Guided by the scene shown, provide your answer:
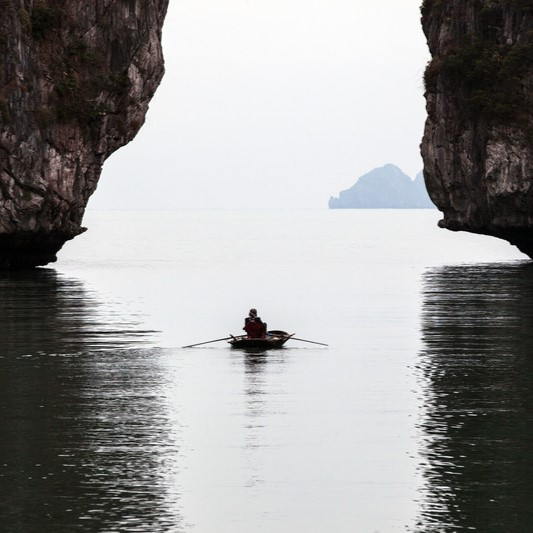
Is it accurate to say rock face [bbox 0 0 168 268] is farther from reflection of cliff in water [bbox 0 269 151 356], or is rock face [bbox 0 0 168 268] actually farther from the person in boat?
the person in boat

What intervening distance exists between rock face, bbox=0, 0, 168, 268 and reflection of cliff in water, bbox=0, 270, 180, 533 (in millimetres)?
24802

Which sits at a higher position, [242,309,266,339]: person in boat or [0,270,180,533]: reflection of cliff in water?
[242,309,266,339]: person in boat

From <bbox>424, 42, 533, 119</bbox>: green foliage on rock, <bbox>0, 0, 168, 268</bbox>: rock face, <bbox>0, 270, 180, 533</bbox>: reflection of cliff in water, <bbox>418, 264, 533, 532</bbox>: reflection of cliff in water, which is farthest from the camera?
<bbox>424, 42, 533, 119</bbox>: green foliage on rock

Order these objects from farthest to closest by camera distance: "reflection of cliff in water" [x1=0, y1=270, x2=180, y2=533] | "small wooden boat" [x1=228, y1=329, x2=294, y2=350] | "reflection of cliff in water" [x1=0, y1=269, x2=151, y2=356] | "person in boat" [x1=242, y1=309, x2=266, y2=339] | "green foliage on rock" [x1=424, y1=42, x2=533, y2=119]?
"green foliage on rock" [x1=424, y1=42, x2=533, y2=119] < "reflection of cliff in water" [x1=0, y1=269, x2=151, y2=356] < "small wooden boat" [x1=228, y1=329, x2=294, y2=350] < "person in boat" [x1=242, y1=309, x2=266, y2=339] < "reflection of cliff in water" [x1=0, y1=270, x2=180, y2=533]

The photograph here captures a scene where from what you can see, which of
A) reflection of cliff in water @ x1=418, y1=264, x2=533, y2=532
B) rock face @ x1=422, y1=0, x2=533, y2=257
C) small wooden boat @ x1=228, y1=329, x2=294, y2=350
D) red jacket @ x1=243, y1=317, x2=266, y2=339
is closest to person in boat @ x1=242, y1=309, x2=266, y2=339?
red jacket @ x1=243, y1=317, x2=266, y2=339

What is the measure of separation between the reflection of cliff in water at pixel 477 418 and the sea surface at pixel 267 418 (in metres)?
0.06

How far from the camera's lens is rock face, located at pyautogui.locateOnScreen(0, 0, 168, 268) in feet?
209

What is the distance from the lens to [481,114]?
73688 mm

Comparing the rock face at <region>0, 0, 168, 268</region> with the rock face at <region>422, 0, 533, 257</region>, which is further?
the rock face at <region>422, 0, 533, 257</region>

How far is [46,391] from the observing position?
2731 centimetres

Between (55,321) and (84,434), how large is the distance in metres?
22.3

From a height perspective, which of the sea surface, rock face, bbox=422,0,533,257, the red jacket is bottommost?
the sea surface

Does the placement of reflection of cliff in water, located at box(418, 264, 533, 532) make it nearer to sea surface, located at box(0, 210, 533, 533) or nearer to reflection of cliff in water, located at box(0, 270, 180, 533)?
sea surface, located at box(0, 210, 533, 533)

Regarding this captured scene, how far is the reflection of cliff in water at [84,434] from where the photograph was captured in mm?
16812
